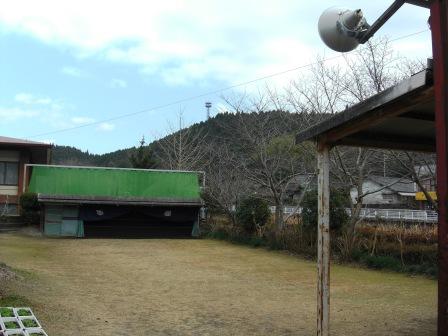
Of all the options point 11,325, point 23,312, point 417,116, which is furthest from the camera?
point 23,312

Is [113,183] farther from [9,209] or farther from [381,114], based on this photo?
[381,114]

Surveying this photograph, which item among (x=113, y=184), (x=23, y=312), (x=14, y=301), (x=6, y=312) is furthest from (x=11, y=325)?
(x=113, y=184)

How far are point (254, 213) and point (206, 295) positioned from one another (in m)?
10.6

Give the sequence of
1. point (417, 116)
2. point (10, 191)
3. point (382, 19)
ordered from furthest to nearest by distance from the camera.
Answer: point (10, 191) < point (417, 116) < point (382, 19)

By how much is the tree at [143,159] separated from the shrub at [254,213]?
17.6 metres

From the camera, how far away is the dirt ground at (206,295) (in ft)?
22.6

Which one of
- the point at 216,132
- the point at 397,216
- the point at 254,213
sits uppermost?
the point at 216,132

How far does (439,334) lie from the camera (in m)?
3.59

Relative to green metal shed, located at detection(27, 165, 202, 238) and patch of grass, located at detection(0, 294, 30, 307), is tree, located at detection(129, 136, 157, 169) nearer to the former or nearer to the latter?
green metal shed, located at detection(27, 165, 202, 238)

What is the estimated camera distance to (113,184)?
23828 millimetres

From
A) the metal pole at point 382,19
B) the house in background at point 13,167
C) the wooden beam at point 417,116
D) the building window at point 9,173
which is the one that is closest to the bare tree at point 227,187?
the house in background at point 13,167

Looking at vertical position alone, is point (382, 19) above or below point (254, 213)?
above

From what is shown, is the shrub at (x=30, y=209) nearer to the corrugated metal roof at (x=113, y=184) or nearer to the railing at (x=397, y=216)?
the corrugated metal roof at (x=113, y=184)

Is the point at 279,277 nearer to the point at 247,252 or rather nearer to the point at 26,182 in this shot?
the point at 247,252
